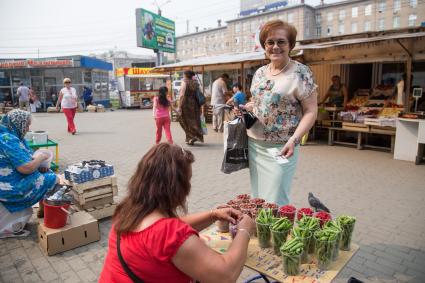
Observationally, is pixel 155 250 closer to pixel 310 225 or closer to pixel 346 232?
pixel 310 225

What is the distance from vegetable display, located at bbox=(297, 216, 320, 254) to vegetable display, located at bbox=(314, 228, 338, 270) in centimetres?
7

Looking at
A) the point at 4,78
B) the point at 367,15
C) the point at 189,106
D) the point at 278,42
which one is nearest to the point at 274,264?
the point at 278,42

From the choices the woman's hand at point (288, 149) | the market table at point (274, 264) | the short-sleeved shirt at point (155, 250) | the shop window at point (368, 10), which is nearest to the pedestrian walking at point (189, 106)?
the woman's hand at point (288, 149)

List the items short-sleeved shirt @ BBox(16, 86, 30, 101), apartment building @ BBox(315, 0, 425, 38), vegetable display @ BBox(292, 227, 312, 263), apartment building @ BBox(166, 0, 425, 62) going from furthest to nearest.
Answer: apartment building @ BBox(166, 0, 425, 62), apartment building @ BBox(315, 0, 425, 38), short-sleeved shirt @ BBox(16, 86, 30, 101), vegetable display @ BBox(292, 227, 312, 263)

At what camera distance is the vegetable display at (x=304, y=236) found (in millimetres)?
1826

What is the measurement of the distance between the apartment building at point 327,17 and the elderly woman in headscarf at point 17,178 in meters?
54.8

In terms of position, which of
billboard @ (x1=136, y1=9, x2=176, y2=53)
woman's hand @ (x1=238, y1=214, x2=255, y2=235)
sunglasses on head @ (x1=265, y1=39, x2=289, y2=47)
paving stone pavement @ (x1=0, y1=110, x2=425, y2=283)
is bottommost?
paving stone pavement @ (x1=0, y1=110, x2=425, y2=283)

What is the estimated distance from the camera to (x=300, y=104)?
8.25 ft

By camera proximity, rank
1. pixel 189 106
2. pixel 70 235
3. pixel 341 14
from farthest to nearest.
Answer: pixel 341 14 < pixel 189 106 < pixel 70 235

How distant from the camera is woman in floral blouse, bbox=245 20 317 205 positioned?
2.45m

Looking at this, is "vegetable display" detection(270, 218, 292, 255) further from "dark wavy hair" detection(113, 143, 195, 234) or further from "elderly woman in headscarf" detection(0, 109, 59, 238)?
"elderly woman in headscarf" detection(0, 109, 59, 238)

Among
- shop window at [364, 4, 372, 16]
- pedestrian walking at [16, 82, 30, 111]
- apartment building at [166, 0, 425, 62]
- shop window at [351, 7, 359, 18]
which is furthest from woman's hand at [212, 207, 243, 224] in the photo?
shop window at [351, 7, 359, 18]

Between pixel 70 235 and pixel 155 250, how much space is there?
8.20ft

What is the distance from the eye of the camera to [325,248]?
178cm
